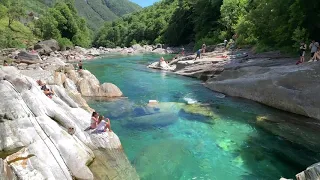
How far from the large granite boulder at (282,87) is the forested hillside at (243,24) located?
6.06 metres

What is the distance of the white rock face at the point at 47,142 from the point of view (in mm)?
11023

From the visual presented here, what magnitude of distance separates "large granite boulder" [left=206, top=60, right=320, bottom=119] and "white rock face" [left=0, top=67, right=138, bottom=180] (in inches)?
529

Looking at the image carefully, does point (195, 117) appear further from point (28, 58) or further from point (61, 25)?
point (61, 25)

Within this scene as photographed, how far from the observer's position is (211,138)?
17.6m

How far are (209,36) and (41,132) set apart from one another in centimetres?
5762

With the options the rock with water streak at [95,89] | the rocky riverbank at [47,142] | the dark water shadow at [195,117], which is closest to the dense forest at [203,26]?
the dark water shadow at [195,117]

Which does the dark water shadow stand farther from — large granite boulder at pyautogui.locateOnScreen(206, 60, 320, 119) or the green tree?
the green tree

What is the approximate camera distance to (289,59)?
1080 inches

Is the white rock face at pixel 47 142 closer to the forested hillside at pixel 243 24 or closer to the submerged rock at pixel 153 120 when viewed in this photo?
the submerged rock at pixel 153 120

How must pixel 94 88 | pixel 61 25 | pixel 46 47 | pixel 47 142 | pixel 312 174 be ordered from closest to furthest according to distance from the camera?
pixel 312 174, pixel 47 142, pixel 94 88, pixel 46 47, pixel 61 25

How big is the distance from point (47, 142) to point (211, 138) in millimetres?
9788

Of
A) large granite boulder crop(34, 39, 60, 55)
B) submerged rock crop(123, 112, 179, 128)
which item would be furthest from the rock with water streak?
large granite boulder crop(34, 39, 60, 55)

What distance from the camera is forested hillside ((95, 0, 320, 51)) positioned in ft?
91.8

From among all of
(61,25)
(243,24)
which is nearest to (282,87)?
(243,24)
